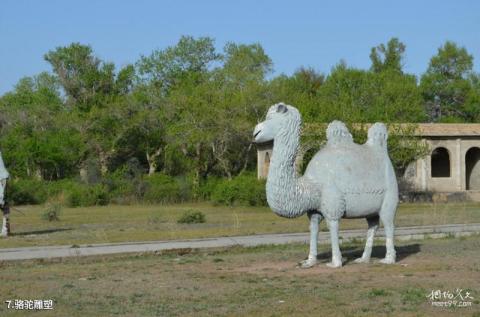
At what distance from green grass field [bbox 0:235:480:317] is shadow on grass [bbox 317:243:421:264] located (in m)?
0.02

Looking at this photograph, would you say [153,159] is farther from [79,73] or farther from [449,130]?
[449,130]

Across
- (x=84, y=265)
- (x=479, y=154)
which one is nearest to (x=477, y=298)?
(x=84, y=265)

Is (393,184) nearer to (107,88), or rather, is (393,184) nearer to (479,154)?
(479,154)

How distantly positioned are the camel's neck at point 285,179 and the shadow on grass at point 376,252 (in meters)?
2.11

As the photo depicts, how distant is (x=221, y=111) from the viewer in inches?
1927

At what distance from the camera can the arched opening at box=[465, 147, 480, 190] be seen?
2158 inches

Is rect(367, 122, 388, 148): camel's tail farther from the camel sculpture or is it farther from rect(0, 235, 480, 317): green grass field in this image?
rect(0, 235, 480, 317): green grass field

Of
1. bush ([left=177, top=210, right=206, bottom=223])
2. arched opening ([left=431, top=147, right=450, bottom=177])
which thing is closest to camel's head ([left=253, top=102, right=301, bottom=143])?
bush ([left=177, top=210, right=206, bottom=223])

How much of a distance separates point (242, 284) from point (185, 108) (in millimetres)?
40990

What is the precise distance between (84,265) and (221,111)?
3427cm

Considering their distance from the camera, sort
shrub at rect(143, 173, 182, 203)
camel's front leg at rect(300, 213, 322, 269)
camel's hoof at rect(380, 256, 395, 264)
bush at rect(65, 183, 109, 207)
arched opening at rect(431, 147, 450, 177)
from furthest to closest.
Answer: arched opening at rect(431, 147, 450, 177), shrub at rect(143, 173, 182, 203), bush at rect(65, 183, 109, 207), camel's hoof at rect(380, 256, 395, 264), camel's front leg at rect(300, 213, 322, 269)

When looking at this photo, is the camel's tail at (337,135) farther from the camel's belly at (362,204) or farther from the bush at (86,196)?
the bush at (86,196)

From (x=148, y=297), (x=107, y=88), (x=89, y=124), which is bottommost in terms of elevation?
(x=148, y=297)

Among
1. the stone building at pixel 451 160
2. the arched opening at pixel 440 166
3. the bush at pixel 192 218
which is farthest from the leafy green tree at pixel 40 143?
the bush at pixel 192 218
